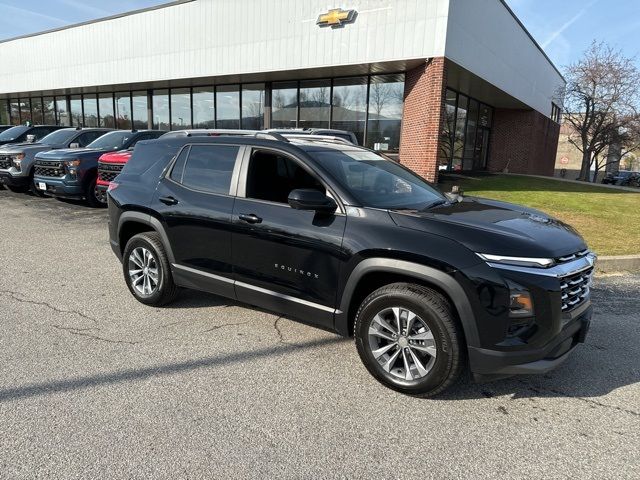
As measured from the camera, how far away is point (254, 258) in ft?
12.5

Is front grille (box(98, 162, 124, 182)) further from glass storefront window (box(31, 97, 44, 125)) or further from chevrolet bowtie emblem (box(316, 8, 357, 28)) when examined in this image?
glass storefront window (box(31, 97, 44, 125))

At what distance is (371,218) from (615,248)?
6.05 meters

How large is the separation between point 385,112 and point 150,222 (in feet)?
42.1

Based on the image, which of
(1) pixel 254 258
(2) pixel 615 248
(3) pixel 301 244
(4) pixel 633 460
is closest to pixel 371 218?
(3) pixel 301 244

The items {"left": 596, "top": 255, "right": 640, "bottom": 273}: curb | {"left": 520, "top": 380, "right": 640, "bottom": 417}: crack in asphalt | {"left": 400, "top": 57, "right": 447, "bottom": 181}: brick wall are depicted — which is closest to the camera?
{"left": 520, "top": 380, "right": 640, "bottom": 417}: crack in asphalt

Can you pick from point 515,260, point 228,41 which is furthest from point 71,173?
point 515,260

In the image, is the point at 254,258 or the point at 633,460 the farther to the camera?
the point at 254,258

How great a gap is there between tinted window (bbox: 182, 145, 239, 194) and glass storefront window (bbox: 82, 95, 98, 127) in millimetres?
24730

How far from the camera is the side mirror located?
131 inches

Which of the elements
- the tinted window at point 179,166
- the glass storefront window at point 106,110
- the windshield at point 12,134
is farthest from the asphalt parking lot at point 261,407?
the glass storefront window at point 106,110

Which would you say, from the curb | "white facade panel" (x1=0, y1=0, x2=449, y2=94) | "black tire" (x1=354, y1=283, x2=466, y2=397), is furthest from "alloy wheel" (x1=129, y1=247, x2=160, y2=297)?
"white facade panel" (x1=0, y1=0, x2=449, y2=94)

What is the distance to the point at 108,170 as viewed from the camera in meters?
9.45

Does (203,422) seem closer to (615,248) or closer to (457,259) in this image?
(457,259)

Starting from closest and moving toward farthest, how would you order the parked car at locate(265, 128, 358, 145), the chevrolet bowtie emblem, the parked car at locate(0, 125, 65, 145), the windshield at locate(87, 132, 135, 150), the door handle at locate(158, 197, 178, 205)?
the door handle at locate(158, 197, 178, 205) < the parked car at locate(265, 128, 358, 145) < the windshield at locate(87, 132, 135, 150) < the chevrolet bowtie emblem < the parked car at locate(0, 125, 65, 145)
